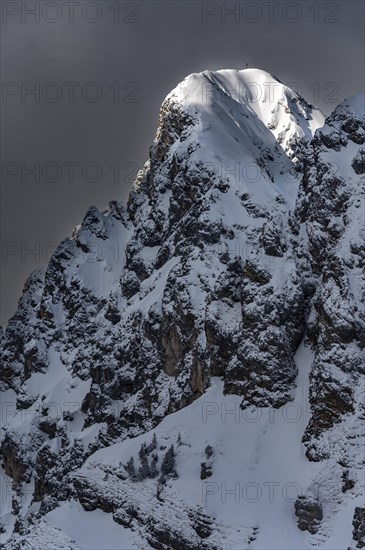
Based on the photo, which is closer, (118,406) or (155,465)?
(155,465)

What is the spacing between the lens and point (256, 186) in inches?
6978

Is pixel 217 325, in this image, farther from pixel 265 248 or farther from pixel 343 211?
pixel 343 211

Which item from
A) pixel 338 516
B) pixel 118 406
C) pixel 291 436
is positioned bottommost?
pixel 338 516

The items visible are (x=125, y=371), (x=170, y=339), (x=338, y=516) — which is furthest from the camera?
(x=125, y=371)

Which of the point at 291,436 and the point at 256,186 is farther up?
the point at 256,186

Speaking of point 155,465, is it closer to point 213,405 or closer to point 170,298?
point 213,405

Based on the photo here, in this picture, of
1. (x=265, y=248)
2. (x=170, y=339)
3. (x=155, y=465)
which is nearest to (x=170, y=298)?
(x=170, y=339)

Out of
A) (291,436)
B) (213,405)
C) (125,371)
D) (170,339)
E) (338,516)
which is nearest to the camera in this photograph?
(338,516)

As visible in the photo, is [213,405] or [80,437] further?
[80,437]

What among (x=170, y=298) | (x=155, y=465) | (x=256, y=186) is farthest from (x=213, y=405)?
(x=256, y=186)

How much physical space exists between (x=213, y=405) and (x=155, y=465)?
9.91 m

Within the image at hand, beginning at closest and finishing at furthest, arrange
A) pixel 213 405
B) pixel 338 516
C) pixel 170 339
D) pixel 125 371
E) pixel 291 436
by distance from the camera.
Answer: pixel 338 516
pixel 291 436
pixel 213 405
pixel 170 339
pixel 125 371

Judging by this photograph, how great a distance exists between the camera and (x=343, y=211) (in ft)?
475

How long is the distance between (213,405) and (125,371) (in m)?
31.7
